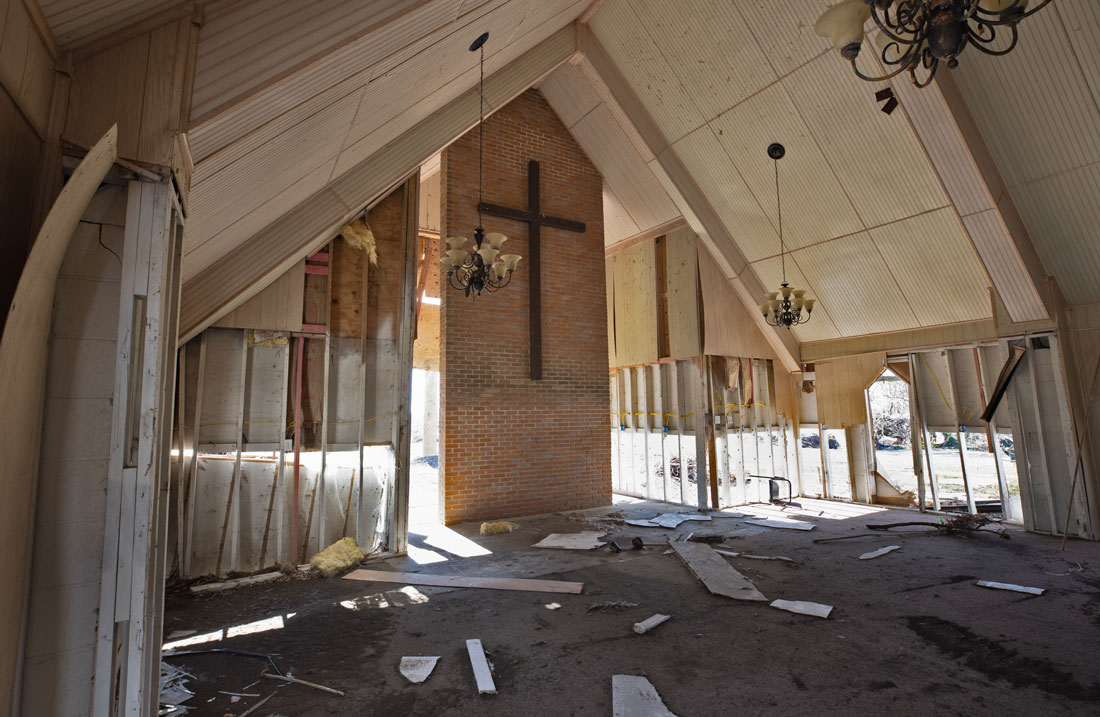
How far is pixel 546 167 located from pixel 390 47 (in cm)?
603

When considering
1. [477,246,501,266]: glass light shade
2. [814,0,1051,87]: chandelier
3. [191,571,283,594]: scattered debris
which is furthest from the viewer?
[477,246,501,266]: glass light shade

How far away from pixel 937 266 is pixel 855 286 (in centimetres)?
105

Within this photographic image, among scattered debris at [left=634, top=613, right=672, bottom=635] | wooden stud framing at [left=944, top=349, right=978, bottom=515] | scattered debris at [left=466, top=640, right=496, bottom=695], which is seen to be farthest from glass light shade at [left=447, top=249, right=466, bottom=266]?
wooden stud framing at [left=944, top=349, right=978, bottom=515]

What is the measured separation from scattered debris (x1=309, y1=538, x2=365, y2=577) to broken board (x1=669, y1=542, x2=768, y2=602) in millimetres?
3291

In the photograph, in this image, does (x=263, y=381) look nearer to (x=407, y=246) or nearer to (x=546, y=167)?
(x=407, y=246)

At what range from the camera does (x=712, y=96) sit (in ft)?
22.2

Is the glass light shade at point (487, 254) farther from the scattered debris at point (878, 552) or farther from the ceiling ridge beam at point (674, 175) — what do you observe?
→ the scattered debris at point (878, 552)

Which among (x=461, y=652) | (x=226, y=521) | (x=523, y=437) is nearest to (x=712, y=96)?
(x=523, y=437)

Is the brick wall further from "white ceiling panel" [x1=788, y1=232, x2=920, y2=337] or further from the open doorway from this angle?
"white ceiling panel" [x1=788, y1=232, x2=920, y2=337]

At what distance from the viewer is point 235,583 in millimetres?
4680

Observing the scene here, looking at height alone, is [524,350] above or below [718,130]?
below

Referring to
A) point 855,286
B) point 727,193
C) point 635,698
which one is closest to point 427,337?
point 727,193

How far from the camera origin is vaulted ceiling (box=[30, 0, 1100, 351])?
2.13 m

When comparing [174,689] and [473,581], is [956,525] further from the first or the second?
[174,689]
